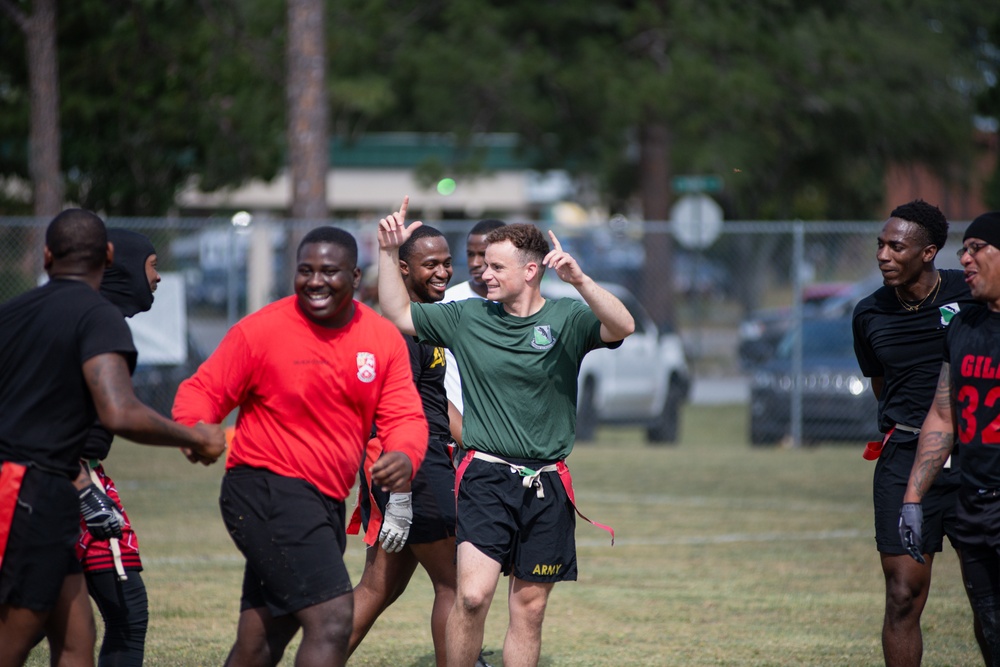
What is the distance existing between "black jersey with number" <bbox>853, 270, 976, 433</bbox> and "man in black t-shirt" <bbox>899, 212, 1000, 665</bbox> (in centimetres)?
67

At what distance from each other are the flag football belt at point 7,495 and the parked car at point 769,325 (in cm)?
1617

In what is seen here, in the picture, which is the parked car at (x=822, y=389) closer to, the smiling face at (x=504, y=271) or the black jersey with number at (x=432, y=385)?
the black jersey with number at (x=432, y=385)

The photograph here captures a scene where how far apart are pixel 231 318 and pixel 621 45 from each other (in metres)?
10.6

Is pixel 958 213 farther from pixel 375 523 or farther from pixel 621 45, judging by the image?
pixel 375 523

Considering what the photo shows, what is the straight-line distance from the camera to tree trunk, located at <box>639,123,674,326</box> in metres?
21.4

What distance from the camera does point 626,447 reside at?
1750 cm

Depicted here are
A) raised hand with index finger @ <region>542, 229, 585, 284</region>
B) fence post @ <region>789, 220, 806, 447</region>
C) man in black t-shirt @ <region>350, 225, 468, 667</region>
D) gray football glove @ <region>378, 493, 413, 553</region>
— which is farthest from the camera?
fence post @ <region>789, 220, 806, 447</region>

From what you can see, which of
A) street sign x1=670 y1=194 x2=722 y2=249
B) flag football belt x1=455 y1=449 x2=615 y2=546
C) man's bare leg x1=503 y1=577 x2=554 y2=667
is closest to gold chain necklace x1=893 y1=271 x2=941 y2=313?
flag football belt x1=455 y1=449 x2=615 y2=546

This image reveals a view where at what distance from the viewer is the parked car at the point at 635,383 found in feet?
55.1

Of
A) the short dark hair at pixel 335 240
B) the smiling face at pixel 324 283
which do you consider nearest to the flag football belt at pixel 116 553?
the smiling face at pixel 324 283

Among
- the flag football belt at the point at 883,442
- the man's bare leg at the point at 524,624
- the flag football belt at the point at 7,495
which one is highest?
the flag football belt at the point at 883,442

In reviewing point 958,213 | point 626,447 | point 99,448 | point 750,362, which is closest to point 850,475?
point 626,447

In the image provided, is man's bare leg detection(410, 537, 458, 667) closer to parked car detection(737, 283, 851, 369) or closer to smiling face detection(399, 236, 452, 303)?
smiling face detection(399, 236, 452, 303)

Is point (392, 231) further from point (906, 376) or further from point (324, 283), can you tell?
point (906, 376)
